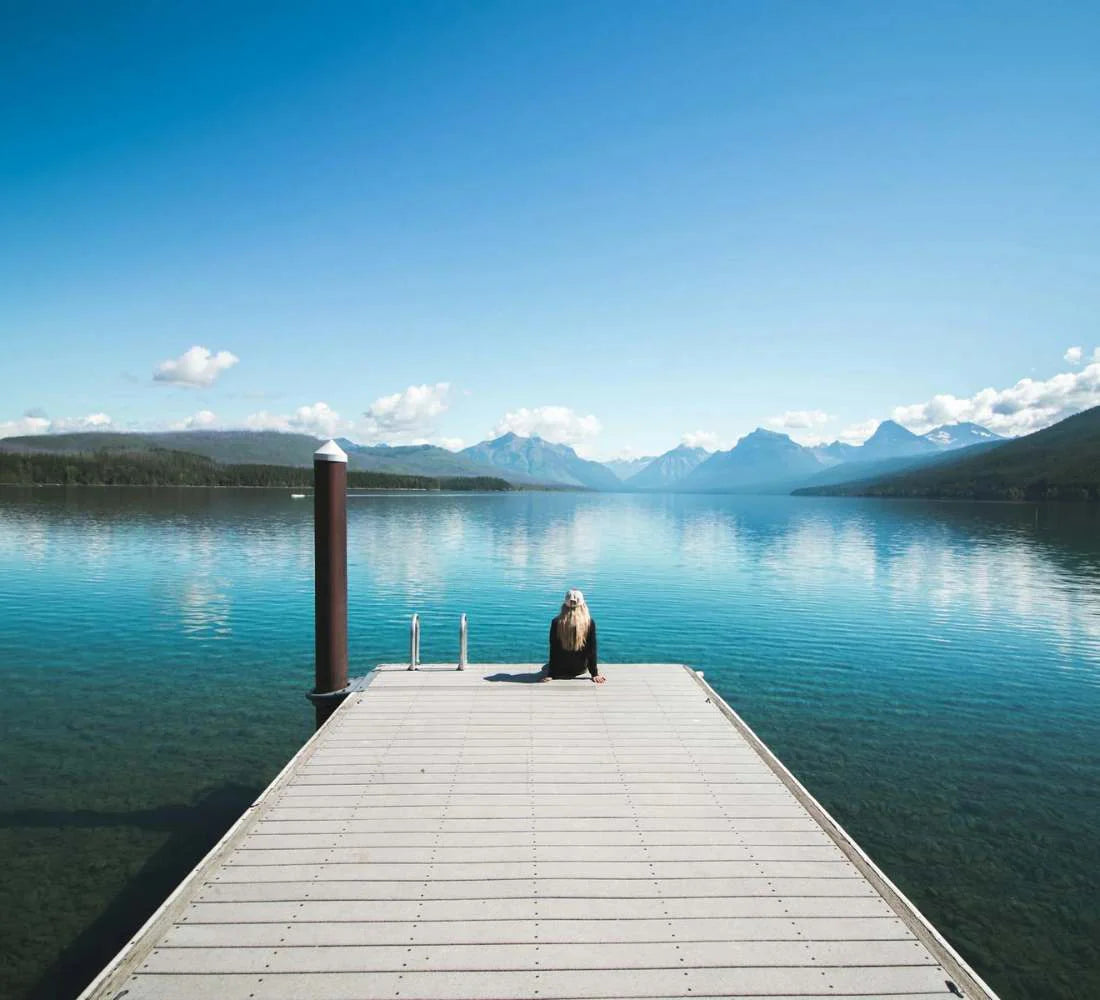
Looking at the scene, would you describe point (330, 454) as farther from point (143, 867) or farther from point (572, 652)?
point (143, 867)

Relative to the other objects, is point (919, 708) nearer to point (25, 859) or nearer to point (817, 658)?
point (817, 658)

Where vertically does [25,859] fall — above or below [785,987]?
below

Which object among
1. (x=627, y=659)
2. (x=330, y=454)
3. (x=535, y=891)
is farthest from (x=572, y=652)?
(x=627, y=659)

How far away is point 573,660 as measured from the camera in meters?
15.1

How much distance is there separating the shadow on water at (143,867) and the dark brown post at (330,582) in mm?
2282

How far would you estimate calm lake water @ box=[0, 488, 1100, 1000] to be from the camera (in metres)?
10.2

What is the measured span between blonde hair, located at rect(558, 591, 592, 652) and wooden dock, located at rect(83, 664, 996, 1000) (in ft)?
11.7

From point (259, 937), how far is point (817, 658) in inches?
841

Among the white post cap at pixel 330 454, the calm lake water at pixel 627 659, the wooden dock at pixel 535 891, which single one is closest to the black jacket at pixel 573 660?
the wooden dock at pixel 535 891

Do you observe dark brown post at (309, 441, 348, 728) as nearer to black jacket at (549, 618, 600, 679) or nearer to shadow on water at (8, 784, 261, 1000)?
A: shadow on water at (8, 784, 261, 1000)

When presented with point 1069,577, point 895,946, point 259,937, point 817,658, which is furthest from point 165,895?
point 1069,577

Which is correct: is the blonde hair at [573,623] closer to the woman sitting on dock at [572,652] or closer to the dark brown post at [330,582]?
the woman sitting on dock at [572,652]

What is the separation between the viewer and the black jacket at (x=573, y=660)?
49.5 ft

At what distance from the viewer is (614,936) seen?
20.5ft
